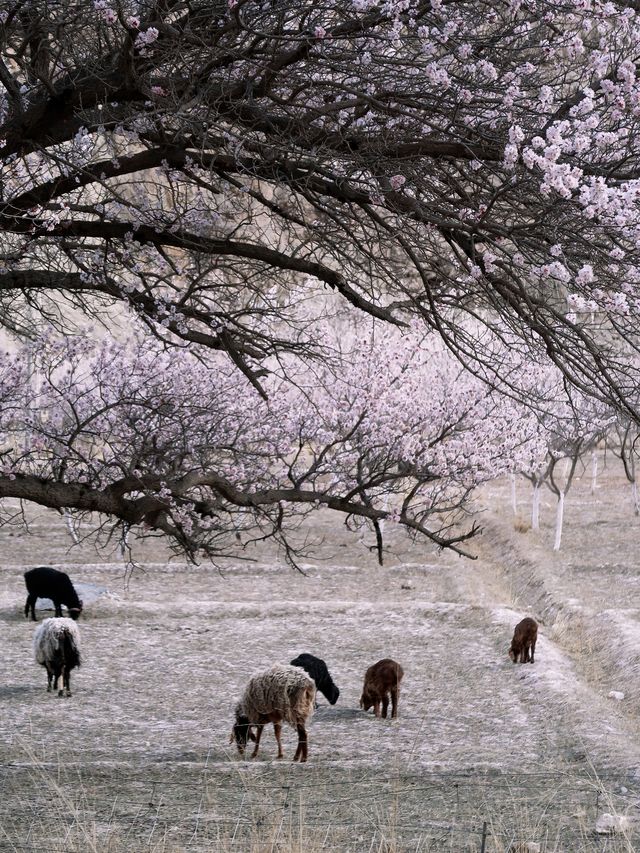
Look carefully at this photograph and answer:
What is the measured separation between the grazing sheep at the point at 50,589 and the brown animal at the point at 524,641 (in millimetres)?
7431

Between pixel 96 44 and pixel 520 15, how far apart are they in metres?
2.99

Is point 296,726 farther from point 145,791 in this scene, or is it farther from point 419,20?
point 419,20

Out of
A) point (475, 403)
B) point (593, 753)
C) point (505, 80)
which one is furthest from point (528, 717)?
point (475, 403)

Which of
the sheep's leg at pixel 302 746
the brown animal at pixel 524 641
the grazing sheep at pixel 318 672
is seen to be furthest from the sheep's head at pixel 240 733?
the brown animal at pixel 524 641

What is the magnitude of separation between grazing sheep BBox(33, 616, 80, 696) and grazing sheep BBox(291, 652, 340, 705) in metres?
2.92

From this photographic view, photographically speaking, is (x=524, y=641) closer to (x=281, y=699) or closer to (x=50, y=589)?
(x=281, y=699)

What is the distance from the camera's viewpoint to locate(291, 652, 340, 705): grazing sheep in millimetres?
11250

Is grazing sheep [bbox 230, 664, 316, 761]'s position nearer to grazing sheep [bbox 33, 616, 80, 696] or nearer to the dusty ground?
the dusty ground

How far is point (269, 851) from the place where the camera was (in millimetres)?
5020

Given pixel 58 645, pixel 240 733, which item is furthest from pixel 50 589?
pixel 240 733

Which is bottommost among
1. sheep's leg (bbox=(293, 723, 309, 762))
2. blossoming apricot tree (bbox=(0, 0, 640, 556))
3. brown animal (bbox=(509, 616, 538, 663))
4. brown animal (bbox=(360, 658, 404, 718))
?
sheep's leg (bbox=(293, 723, 309, 762))

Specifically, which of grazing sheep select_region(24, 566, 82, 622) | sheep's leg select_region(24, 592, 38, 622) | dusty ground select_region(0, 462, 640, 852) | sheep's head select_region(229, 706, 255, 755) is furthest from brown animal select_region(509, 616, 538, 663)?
sheep's leg select_region(24, 592, 38, 622)

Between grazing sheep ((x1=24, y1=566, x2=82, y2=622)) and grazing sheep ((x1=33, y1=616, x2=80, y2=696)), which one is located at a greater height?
grazing sheep ((x1=24, y1=566, x2=82, y2=622))

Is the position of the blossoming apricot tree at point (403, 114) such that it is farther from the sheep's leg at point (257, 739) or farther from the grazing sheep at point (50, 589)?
the grazing sheep at point (50, 589)
